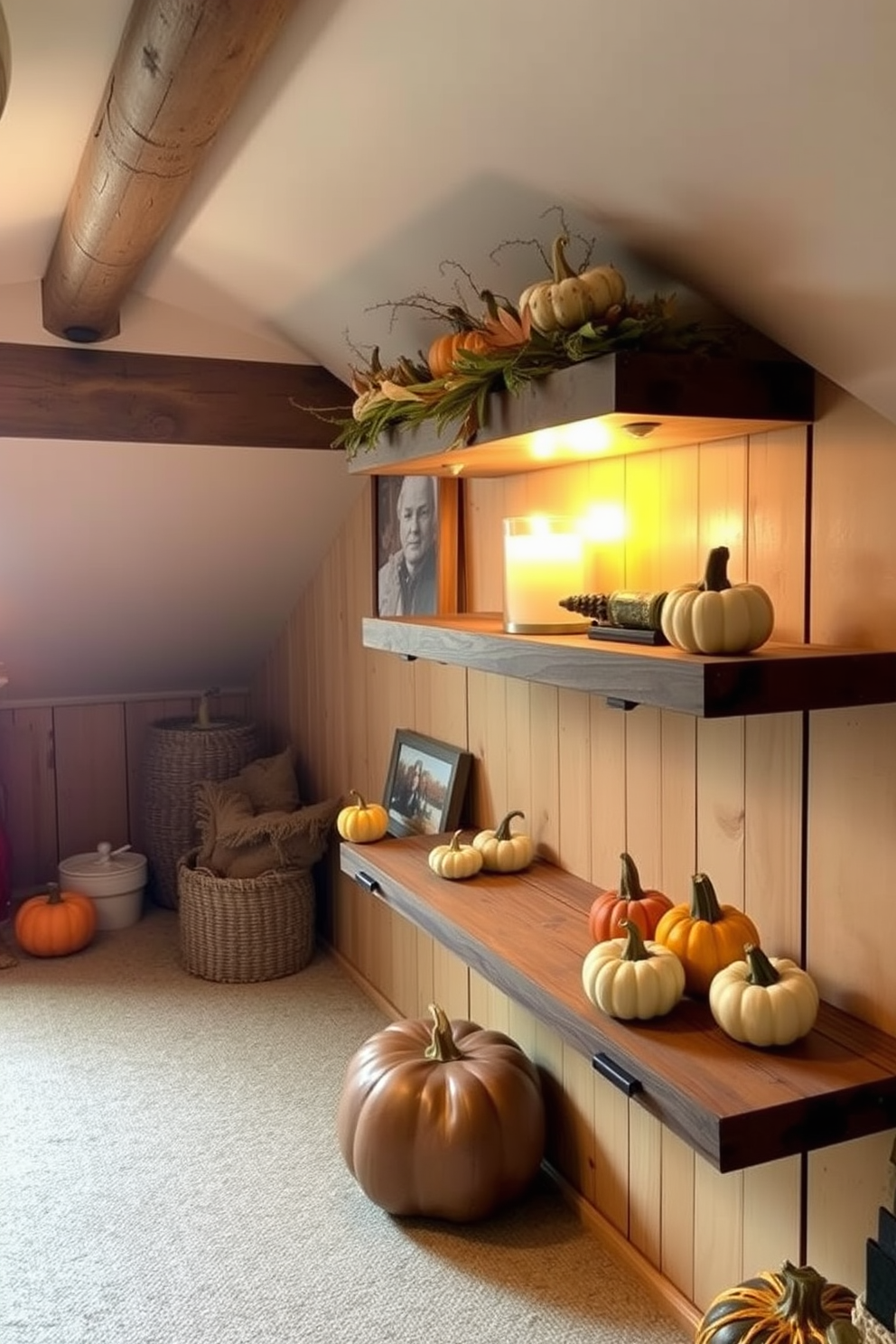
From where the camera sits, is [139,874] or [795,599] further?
[139,874]

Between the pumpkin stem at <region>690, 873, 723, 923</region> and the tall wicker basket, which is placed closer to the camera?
the pumpkin stem at <region>690, 873, 723, 923</region>

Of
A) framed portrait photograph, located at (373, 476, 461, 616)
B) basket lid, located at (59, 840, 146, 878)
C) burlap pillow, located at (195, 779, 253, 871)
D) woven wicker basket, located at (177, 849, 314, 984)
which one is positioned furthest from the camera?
basket lid, located at (59, 840, 146, 878)

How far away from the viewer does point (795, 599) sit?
1620mm

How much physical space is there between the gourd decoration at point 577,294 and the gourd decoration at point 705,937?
2.64 ft

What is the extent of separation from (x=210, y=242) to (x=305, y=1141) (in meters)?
2.03

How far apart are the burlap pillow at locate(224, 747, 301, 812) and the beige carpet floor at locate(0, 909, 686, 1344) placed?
0.80m

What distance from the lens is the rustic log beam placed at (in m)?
1.35

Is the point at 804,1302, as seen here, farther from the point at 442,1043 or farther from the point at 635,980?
the point at 442,1043

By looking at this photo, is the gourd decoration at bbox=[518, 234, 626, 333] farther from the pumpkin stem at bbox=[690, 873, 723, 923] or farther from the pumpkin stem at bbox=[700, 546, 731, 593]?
the pumpkin stem at bbox=[690, 873, 723, 923]

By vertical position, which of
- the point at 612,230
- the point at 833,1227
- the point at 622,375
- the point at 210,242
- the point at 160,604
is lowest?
the point at 833,1227

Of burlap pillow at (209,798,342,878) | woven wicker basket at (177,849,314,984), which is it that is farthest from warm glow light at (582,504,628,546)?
woven wicker basket at (177,849,314,984)

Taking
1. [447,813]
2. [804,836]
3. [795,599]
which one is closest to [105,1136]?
[447,813]

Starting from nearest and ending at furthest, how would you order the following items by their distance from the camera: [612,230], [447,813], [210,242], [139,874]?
[612,230] → [210,242] → [447,813] → [139,874]

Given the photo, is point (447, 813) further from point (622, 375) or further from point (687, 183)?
point (687, 183)
